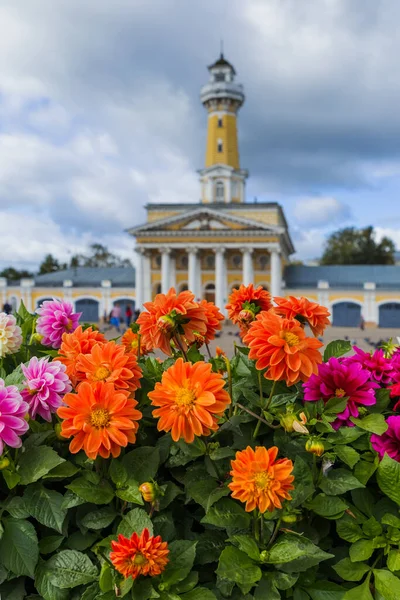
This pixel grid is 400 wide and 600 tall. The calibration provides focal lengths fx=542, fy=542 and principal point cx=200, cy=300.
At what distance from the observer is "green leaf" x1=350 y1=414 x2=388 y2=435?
1.30 m

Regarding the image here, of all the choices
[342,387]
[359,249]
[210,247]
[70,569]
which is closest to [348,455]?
[342,387]

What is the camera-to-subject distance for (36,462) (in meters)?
1.26

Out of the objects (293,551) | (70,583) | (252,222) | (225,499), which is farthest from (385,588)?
(252,222)

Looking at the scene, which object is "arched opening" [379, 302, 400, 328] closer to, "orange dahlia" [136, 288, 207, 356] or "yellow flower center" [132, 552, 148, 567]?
"orange dahlia" [136, 288, 207, 356]

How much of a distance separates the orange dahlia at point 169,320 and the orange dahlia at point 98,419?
261mm

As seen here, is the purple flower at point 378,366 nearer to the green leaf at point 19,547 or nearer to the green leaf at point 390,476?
the green leaf at point 390,476

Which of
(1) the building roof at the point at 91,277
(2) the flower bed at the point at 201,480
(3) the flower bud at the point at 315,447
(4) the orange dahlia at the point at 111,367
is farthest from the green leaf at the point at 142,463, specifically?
(1) the building roof at the point at 91,277

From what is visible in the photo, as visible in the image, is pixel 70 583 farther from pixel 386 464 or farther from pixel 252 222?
pixel 252 222

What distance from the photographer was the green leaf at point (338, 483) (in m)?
1.24

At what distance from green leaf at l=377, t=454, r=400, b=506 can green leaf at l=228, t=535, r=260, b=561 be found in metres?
0.33

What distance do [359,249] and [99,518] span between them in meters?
45.4

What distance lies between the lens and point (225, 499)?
4.08 ft

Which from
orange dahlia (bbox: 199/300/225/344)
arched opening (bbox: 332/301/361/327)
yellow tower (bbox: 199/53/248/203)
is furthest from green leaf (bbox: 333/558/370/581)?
yellow tower (bbox: 199/53/248/203)

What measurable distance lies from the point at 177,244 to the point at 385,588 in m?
32.2
